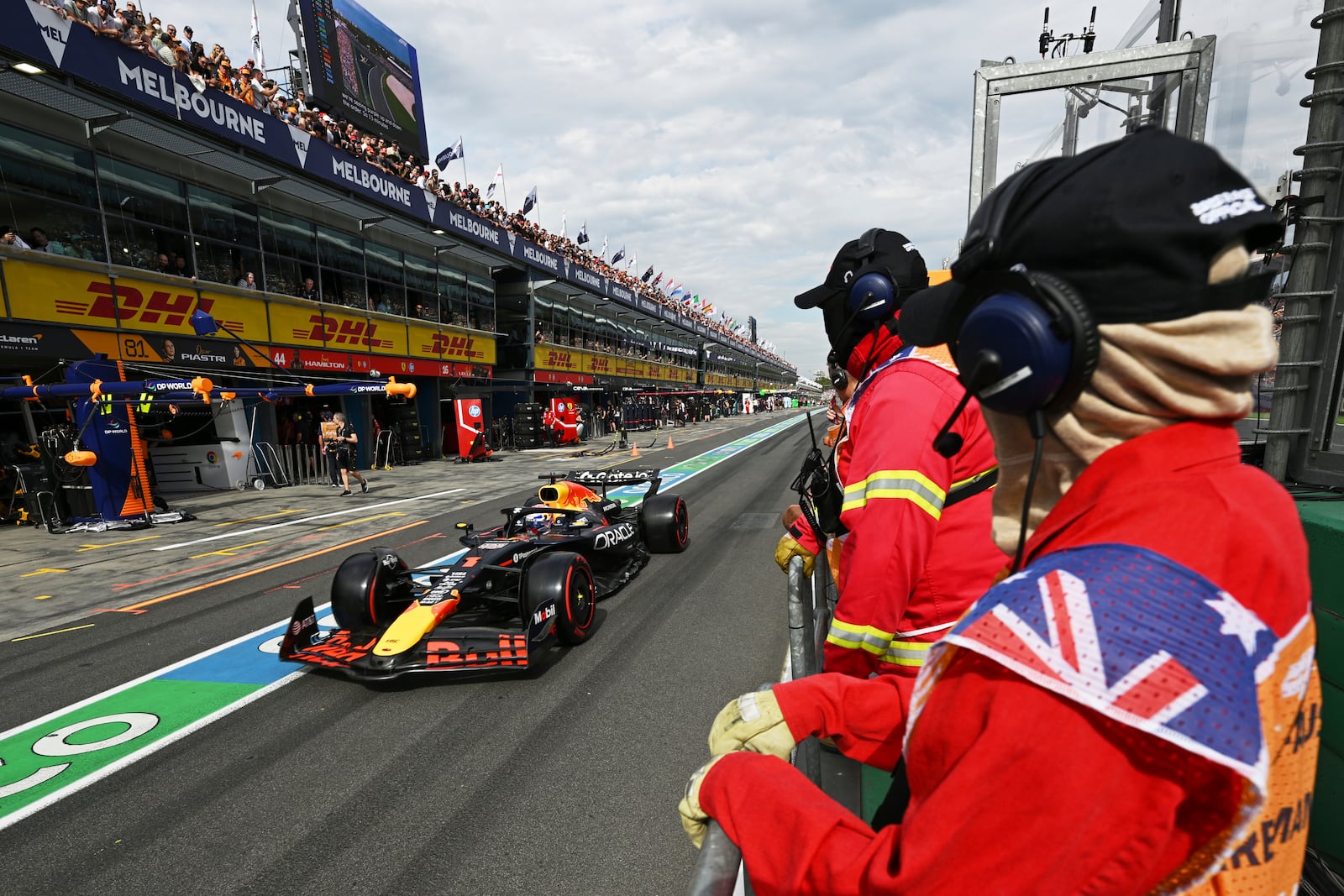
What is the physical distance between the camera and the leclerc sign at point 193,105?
10.1 metres

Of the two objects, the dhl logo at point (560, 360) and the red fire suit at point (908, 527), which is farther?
the dhl logo at point (560, 360)

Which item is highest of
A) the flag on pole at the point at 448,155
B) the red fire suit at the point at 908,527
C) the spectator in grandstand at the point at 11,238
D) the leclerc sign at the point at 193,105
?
the flag on pole at the point at 448,155

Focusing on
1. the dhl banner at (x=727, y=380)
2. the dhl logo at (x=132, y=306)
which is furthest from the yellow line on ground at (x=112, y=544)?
the dhl banner at (x=727, y=380)

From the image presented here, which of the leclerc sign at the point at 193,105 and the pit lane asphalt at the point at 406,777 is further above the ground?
the leclerc sign at the point at 193,105

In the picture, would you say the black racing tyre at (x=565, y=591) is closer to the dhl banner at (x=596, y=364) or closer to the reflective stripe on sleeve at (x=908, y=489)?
the reflective stripe on sleeve at (x=908, y=489)

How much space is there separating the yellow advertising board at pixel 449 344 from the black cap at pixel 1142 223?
22261 mm

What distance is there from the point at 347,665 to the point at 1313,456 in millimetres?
5093

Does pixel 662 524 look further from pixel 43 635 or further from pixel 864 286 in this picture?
pixel 43 635

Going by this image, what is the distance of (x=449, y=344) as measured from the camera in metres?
22.8

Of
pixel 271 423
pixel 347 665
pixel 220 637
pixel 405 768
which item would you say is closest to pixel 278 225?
pixel 271 423

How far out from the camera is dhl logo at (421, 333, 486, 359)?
22.0 m

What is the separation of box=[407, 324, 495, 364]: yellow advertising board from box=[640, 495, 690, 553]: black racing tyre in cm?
1626

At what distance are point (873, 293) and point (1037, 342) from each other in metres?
1.51

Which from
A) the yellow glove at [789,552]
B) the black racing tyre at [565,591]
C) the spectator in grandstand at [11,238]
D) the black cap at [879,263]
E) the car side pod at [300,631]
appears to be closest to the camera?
the black cap at [879,263]
